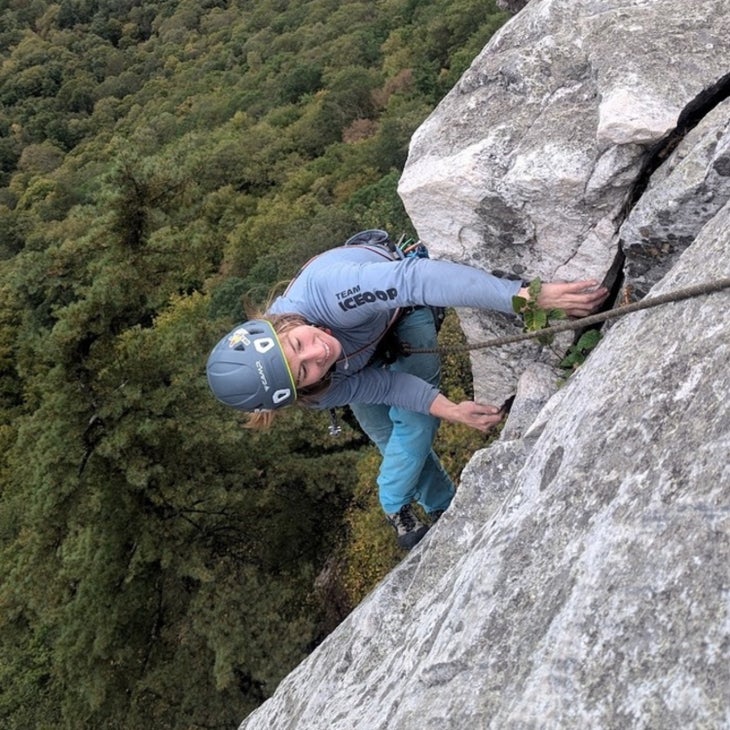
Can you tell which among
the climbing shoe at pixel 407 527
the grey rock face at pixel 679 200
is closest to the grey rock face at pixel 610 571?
the grey rock face at pixel 679 200

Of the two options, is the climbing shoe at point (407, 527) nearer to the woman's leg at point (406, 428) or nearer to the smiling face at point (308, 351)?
the woman's leg at point (406, 428)

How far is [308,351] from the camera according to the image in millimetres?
3693

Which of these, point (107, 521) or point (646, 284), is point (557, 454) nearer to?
point (646, 284)

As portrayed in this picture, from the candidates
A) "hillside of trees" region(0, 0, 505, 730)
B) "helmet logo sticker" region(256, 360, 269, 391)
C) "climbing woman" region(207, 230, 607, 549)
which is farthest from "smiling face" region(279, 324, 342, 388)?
"hillside of trees" region(0, 0, 505, 730)

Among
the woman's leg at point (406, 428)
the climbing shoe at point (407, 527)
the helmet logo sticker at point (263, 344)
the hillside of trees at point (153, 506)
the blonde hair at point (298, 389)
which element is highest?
the helmet logo sticker at point (263, 344)

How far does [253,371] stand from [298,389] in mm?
353

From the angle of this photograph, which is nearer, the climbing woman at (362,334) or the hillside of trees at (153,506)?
the climbing woman at (362,334)

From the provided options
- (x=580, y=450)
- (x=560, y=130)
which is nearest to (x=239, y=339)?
(x=580, y=450)

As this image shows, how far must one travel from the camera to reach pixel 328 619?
13.0 metres

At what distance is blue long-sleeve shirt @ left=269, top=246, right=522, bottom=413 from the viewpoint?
3.59 metres

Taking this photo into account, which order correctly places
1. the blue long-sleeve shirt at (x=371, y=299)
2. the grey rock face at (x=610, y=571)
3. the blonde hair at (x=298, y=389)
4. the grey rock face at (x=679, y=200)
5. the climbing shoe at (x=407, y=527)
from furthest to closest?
the climbing shoe at (x=407, y=527) < the blonde hair at (x=298, y=389) < the blue long-sleeve shirt at (x=371, y=299) < the grey rock face at (x=679, y=200) < the grey rock face at (x=610, y=571)

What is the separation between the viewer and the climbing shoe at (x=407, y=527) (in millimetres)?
5430

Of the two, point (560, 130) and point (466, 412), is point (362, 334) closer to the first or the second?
point (466, 412)

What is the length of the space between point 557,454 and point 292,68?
67.5 meters
